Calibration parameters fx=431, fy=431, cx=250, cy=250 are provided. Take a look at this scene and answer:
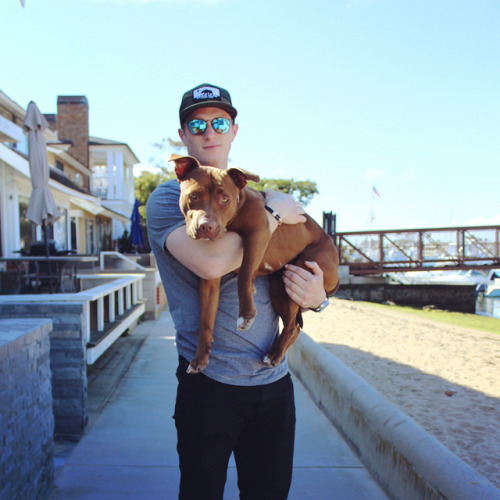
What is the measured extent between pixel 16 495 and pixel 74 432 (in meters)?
1.44

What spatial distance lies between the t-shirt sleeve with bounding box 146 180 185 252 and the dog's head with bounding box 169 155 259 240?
13 centimetres

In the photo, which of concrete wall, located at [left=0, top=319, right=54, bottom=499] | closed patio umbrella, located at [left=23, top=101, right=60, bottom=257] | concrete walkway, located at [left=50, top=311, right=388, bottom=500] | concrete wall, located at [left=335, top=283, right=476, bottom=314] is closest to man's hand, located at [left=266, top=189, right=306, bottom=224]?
concrete wall, located at [left=0, top=319, right=54, bottom=499]

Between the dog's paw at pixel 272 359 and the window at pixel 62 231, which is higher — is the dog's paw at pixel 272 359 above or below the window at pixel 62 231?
below

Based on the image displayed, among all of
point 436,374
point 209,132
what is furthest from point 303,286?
point 436,374

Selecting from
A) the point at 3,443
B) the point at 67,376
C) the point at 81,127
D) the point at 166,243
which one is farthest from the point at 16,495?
the point at 81,127

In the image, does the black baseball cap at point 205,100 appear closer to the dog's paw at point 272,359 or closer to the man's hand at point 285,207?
the man's hand at point 285,207

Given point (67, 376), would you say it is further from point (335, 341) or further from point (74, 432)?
point (335, 341)

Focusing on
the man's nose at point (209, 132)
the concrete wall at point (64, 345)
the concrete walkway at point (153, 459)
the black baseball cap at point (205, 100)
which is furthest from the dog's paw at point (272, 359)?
the concrete wall at point (64, 345)

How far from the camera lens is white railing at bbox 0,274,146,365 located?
3658 millimetres

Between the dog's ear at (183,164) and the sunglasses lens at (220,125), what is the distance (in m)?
0.36

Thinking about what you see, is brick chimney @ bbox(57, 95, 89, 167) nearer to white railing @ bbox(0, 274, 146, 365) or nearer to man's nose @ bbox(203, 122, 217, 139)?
white railing @ bbox(0, 274, 146, 365)

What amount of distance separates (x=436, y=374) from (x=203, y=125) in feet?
15.3

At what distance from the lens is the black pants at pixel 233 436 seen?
1.61m

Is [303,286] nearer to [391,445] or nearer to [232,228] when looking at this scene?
[232,228]
